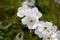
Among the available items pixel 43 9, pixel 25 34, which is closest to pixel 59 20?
pixel 43 9

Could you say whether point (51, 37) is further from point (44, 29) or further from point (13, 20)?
point (13, 20)

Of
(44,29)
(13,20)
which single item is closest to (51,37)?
(44,29)

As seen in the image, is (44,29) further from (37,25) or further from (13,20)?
(13,20)

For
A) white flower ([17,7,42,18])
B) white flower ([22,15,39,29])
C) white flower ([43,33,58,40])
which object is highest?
white flower ([17,7,42,18])

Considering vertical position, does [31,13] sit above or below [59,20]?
above

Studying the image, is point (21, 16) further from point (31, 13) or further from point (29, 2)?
point (29, 2)

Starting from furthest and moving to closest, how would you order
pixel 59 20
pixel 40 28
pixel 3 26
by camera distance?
pixel 59 20 → pixel 3 26 → pixel 40 28

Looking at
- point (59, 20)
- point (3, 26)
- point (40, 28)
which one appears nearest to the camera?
point (40, 28)

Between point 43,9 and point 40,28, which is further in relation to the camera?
point 43,9
